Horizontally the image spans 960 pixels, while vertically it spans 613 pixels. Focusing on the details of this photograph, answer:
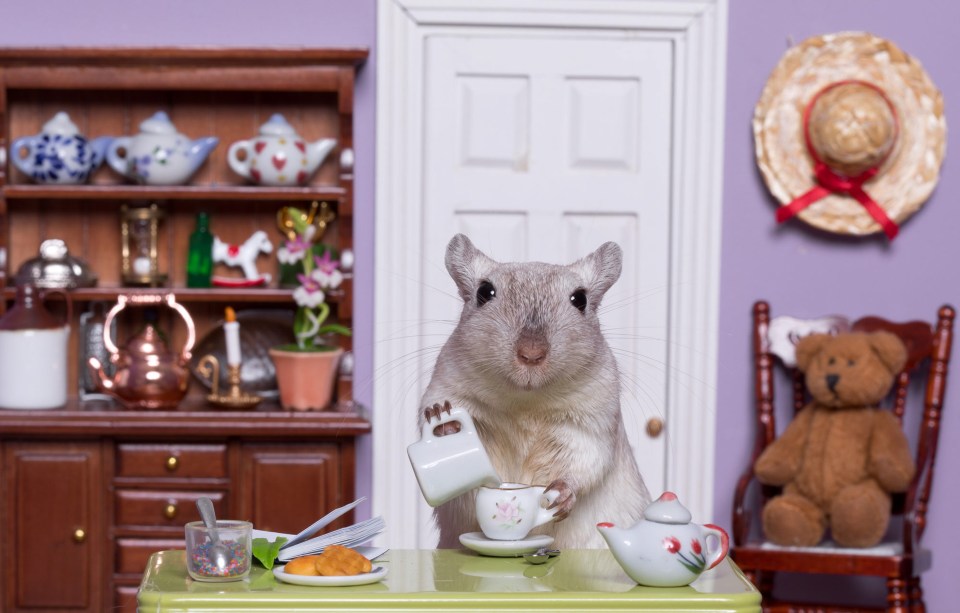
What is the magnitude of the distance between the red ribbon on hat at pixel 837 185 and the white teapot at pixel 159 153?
180 centimetres

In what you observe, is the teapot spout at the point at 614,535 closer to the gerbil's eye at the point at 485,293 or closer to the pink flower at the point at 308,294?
the gerbil's eye at the point at 485,293

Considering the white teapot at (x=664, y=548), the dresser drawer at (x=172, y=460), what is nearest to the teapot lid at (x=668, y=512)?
the white teapot at (x=664, y=548)

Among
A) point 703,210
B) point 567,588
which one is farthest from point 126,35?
point 567,588

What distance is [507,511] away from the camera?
5.76ft

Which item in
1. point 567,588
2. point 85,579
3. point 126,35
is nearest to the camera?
point 567,588

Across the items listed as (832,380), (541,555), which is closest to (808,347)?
(832,380)

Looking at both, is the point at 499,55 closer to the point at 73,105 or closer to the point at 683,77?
the point at 683,77

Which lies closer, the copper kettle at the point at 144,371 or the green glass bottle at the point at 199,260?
the copper kettle at the point at 144,371

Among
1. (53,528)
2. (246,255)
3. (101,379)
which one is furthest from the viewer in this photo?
(246,255)

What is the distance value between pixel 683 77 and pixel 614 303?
0.74 m

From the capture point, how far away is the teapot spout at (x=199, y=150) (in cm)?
367

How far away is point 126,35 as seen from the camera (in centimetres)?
377

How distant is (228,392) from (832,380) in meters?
1.76

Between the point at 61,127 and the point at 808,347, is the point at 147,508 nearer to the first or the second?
the point at 61,127
